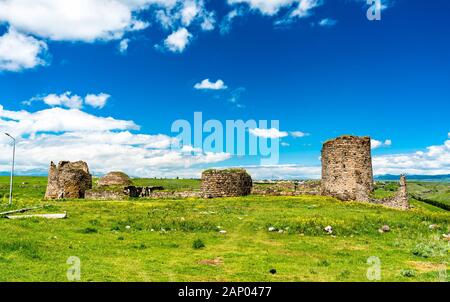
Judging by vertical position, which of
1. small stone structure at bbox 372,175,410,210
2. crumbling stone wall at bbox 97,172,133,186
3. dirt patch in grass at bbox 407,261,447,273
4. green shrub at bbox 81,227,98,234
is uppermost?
crumbling stone wall at bbox 97,172,133,186

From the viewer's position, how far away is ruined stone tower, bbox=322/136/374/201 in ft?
131

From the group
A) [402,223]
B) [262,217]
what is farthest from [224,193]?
[402,223]

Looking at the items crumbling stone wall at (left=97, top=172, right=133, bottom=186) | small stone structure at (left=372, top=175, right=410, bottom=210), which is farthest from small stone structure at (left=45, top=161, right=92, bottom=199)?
small stone structure at (left=372, top=175, right=410, bottom=210)

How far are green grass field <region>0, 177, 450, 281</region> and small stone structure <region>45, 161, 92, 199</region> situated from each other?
88.4 ft

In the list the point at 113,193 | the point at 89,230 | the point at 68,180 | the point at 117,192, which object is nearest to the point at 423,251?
the point at 89,230

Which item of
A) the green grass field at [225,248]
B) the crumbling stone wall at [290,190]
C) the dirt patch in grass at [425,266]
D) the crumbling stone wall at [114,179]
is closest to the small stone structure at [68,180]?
the crumbling stone wall at [114,179]

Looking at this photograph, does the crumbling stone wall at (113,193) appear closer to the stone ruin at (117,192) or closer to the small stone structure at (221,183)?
the stone ruin at (117,192)

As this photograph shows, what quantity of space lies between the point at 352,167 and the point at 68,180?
34.4 metres

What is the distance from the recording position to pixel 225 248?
1719cm

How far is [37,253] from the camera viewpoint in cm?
1472

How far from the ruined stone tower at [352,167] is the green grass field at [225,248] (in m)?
13.6

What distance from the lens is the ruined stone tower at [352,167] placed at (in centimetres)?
3994

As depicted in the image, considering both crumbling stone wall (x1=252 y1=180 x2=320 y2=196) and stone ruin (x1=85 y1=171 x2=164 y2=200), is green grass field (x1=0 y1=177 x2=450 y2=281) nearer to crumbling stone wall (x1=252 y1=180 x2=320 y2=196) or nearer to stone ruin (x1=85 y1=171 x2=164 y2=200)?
crumbling stone wall (x1=252 y1=180 x2=320 y2=196)
